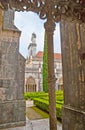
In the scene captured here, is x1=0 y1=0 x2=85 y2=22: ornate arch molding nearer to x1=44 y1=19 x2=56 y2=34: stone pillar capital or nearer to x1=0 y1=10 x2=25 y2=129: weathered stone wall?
x1=44 y1=19 x2=56 y2=34: stone pillar capital

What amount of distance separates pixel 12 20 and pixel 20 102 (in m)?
3.54

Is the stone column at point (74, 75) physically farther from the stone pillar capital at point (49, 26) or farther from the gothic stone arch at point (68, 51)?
the stone pillar capital at point (49, 26)

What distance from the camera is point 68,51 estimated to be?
4.41 meters

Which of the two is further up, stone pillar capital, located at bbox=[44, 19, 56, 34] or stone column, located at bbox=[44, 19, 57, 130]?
stone pillar capital, located at bbox=[44, 19, 56, 34]

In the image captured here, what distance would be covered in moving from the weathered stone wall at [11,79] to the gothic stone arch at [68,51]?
7.86 feet

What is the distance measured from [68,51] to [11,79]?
282 centimetres

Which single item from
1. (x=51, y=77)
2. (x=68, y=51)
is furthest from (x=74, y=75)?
(x=51, y=77)

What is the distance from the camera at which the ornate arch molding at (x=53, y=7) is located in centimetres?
203

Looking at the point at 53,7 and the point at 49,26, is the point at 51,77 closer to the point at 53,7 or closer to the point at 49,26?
the point at 49,26

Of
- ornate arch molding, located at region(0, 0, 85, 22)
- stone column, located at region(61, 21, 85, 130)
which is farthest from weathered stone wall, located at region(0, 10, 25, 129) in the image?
ornate arch molding, located at region(0, 0, 85, 22)

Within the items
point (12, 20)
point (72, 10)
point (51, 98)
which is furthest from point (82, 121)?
point (12, 20)

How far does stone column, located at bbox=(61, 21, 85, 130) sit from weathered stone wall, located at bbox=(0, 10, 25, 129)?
2390mm

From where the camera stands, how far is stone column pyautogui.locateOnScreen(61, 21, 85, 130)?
354 centimetres

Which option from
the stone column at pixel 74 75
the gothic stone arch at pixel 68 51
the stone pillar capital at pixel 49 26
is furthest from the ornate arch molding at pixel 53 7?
the stone column at pixel 74 75
